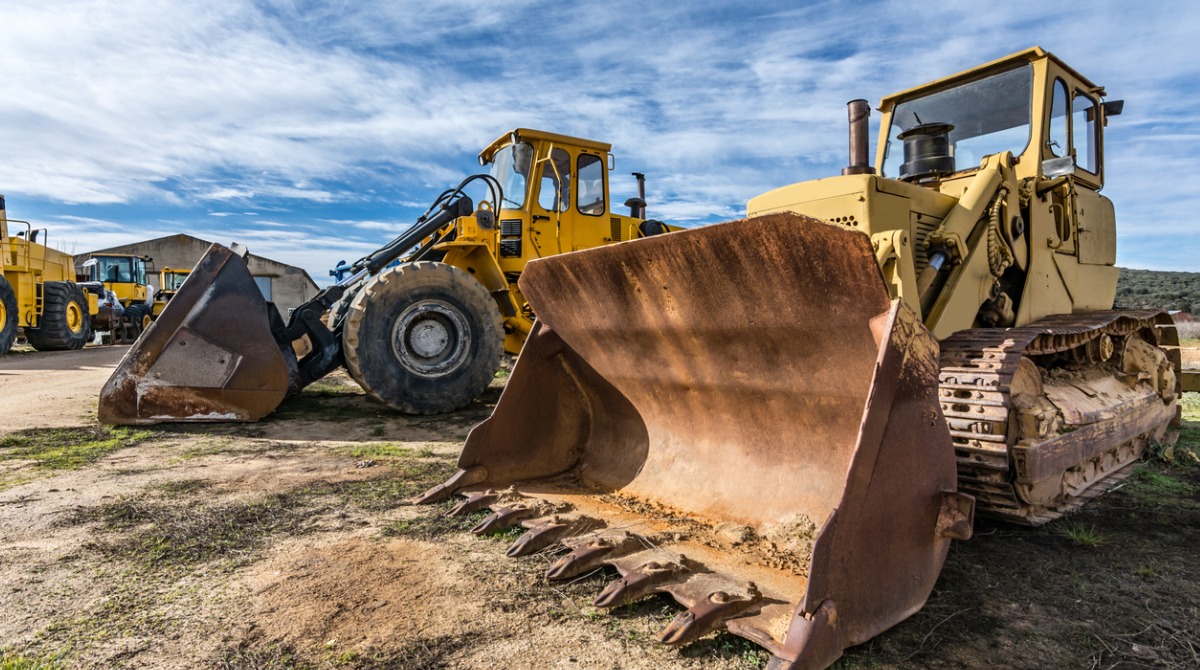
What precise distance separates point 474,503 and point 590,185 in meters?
5.59

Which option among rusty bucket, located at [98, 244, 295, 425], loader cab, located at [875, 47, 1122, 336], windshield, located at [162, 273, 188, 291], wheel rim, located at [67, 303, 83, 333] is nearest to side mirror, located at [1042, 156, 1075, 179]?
loader cab, located at [875, 47, 1122, 336]

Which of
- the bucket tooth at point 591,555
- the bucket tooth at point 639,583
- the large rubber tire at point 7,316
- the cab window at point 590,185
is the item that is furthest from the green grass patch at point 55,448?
the large rubber tire at point 7,316

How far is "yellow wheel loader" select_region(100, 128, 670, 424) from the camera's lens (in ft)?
19.9

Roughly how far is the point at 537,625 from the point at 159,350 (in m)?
4.93

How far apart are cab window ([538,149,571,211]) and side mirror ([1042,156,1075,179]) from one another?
5.03m

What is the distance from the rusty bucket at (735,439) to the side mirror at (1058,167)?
8.03ft

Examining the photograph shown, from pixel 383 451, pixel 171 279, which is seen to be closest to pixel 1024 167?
pixel 383 451

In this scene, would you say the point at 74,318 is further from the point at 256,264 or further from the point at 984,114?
the point at 256,264

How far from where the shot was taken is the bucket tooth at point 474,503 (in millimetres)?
3715

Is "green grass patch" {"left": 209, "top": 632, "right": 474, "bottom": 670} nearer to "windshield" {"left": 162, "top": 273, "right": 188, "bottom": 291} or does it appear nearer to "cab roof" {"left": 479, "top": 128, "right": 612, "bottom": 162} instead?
"cab roof" {"left": 479, "top": 128, "right": 612, "bottom": 162}

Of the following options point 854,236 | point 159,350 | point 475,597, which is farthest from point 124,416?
point 854,236

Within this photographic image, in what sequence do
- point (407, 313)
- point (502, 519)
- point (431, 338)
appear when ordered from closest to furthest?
point (502, 519) → point (407, 313) → point (431, 338)

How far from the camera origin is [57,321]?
16297mm

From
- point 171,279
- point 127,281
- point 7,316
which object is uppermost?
point 171,279
